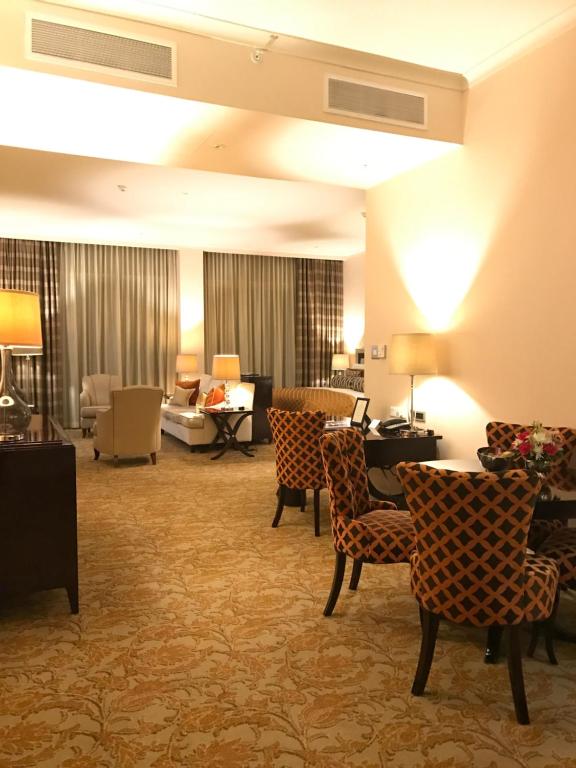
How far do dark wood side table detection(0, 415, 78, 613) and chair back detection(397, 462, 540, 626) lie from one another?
1821mm

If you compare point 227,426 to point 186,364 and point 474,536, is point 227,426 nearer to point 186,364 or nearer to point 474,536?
point 186,364

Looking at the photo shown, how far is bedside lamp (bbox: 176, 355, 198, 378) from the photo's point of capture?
35.2ft

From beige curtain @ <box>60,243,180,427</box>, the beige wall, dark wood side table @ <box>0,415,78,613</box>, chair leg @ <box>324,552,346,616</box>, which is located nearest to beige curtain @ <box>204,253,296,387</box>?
beige curtain @ <box>60,243,180,427</box>

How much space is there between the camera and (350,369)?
37.1 feet

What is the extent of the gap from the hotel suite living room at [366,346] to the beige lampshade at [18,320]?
5 centimetres

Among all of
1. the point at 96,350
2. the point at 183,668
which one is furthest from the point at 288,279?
the point at 183,668

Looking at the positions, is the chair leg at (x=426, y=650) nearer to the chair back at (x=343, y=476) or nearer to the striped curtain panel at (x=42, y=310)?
the chair back at (x=343, y=476)

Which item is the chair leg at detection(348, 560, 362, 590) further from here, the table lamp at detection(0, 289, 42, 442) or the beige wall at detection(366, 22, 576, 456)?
the table lamp at detection(0, 289, 42, 442)

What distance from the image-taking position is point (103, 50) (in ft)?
12.3

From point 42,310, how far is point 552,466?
Answer: 9.06m

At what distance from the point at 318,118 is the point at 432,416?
2503mm

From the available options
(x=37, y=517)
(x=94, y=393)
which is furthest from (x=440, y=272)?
(x=94, y=393)

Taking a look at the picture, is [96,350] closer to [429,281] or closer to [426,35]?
[429,281]

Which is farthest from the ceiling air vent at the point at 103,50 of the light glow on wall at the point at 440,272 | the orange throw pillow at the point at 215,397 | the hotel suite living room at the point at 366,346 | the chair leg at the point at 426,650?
the orange throw pillow at the point at 215,397
